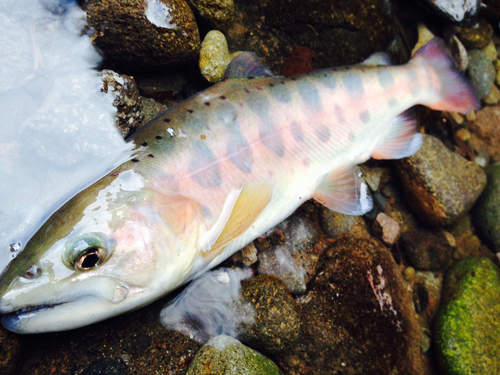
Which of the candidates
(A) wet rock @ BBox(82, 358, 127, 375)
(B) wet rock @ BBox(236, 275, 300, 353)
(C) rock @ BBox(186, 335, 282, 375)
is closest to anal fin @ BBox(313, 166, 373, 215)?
(B) wet rock @ BBox(236, 275, 300, 353)

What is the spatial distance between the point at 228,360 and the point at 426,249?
2809 millimetres

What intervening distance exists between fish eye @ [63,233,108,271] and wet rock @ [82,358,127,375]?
860mm

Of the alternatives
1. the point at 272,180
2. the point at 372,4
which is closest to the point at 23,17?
the point at 272,180

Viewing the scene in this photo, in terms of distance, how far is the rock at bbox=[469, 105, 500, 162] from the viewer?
4738 mm

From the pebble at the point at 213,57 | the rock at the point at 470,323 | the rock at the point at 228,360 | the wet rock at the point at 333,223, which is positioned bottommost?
the rock at the point at 470,323

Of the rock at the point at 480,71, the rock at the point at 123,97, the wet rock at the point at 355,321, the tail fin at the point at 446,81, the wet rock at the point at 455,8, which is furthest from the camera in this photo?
the rock at the point at 480,71

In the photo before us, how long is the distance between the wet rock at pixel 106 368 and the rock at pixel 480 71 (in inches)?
218

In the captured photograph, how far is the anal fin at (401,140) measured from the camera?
3.51m

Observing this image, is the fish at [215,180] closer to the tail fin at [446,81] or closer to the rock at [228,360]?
the tail fin at [446,81]

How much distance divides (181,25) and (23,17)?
125cm

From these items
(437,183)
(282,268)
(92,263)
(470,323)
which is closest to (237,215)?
(282,268)

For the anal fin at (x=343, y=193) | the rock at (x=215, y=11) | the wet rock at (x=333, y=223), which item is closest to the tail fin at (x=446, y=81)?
the anal fin at (x=343, y=193)

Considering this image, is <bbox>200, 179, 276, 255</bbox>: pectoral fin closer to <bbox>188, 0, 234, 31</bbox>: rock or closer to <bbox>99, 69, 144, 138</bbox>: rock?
<bbox>99, 69, 144, 138</bbox>: rock

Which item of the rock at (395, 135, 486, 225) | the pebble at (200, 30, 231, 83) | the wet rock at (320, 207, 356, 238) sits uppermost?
the pebble at (200, 30, 231, 83)
